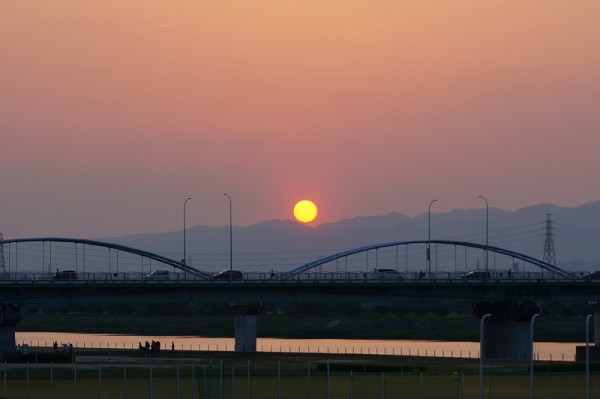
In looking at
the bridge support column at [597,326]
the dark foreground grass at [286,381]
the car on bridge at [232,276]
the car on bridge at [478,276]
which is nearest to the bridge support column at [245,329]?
the car on bridge at [232,276]

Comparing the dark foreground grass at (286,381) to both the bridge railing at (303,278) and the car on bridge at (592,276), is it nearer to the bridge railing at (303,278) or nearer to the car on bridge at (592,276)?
the bridge railing at (303,278)

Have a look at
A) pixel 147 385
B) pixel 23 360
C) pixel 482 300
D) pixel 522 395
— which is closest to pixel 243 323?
pixel 482 300

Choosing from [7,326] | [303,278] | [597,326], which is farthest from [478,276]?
[7,326]

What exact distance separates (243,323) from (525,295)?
34454 millimetres

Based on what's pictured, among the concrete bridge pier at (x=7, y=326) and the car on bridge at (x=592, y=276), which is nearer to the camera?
the concrete bridge pier at (x=7, y=326)

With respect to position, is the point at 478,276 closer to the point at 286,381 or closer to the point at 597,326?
the point at 597,326

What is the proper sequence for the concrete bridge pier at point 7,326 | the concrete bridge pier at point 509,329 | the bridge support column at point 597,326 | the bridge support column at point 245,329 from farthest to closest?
the bridge support column at point 597,326 → the bridge support column at point 245,329 → the concrete bridge pier at point 509,329 → the concrete bridge pier at point 7,326

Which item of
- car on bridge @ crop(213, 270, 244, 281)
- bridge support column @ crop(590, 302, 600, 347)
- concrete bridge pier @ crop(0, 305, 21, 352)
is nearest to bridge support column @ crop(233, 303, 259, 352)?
car on bridge @ crop(213, 270, 244, 281)

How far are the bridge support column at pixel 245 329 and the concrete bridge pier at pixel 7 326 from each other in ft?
91.0

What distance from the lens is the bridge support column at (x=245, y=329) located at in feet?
545

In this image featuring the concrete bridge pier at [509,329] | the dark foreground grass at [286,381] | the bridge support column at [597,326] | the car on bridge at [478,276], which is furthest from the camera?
the bridge support column at [597,326]

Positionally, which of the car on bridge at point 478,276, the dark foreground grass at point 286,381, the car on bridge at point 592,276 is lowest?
the dark foreground grass at point 286,381

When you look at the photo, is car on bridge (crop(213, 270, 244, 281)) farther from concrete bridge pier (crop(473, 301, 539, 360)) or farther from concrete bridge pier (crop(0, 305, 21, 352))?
concrete bridge pier (crop(473, 301, 539, 360))

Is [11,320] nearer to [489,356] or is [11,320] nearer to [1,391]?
[489,356]
